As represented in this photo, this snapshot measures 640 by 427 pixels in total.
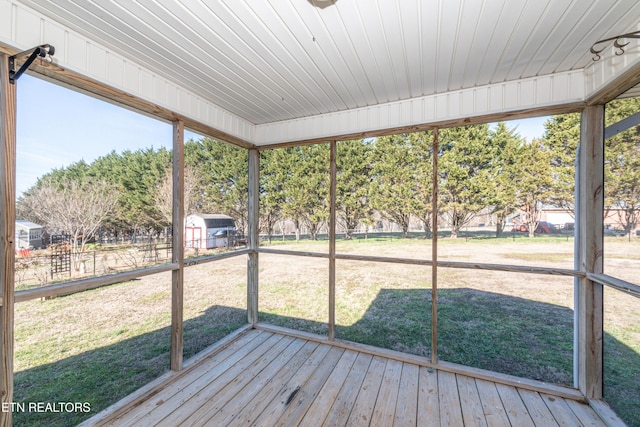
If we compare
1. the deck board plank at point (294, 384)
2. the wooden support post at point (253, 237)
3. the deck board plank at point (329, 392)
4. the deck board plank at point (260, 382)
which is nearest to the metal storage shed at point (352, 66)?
the wooden support post at point (253, 237)

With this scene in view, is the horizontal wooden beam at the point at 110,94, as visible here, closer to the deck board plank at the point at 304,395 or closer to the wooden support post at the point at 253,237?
the wooden support post at the point at 253,237

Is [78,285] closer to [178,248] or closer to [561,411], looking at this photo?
[178,248]

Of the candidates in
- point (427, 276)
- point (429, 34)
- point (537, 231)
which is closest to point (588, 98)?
point (429, 34)

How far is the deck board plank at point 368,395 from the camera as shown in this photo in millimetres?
1709

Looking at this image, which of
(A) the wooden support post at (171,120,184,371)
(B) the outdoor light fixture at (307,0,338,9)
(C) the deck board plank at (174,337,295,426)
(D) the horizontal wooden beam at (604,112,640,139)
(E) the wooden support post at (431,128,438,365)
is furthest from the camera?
(E) the wooden support post at (431,128,438,365)

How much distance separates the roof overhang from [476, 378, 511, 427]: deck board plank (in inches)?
93.3

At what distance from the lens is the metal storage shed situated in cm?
133

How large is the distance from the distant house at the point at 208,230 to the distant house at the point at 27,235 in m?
1.10

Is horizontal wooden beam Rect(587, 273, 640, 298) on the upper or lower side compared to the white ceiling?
lower

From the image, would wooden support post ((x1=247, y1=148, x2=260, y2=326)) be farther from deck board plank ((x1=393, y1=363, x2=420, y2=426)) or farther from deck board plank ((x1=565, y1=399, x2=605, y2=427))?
deck board plank ((x1=565, y1=399, x2=605, y2=427))

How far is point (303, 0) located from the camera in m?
1.25

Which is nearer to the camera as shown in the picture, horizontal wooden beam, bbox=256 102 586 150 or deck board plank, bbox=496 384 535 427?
deck board plank, bbox=496 384 535 427

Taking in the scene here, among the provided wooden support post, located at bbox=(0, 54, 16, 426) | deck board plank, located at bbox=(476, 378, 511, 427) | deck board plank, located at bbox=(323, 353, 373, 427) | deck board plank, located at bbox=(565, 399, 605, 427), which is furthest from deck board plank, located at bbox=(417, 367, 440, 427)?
wooden support post, located at bbox=(0, 54, 16, 426)

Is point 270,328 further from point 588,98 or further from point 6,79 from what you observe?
point 588,98
